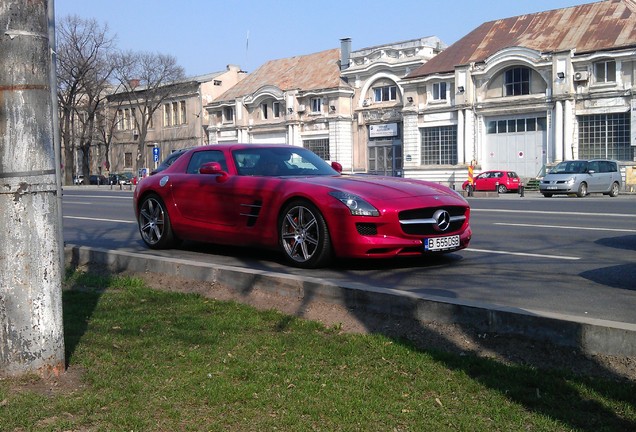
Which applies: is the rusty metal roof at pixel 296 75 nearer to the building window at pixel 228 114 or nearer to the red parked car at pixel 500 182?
the building window at pixel 228 114

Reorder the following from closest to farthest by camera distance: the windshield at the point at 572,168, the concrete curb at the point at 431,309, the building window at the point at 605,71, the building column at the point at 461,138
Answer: the concrete curb at the point at 431,309 → the windshield at the point at 572,168 → the building window at the point at 605,71 → the building column at the point at 461,138

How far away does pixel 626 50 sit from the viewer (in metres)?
42.6

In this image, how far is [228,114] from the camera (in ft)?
228

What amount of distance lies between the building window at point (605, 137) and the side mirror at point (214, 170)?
38.7 m

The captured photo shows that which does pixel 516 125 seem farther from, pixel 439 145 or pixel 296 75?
pixel 296 75

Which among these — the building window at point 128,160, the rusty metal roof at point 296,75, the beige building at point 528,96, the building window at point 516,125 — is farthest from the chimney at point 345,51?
the building window at point 128,160

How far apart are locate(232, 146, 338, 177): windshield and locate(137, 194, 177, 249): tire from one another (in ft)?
4.67

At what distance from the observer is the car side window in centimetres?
973

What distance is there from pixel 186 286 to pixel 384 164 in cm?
5095

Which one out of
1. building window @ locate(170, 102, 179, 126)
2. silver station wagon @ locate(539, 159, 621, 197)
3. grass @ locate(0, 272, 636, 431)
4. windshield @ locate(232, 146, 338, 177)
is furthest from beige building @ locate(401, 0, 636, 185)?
grass @ locate(0, 272, 636, 431)

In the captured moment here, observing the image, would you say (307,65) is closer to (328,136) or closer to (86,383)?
(328,136)

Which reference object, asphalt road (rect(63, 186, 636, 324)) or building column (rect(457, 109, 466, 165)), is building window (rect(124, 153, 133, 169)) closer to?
building column (rect(457, 109, 466, 165))

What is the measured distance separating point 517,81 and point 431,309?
4492 centimetres

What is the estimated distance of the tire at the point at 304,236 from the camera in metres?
8.12
